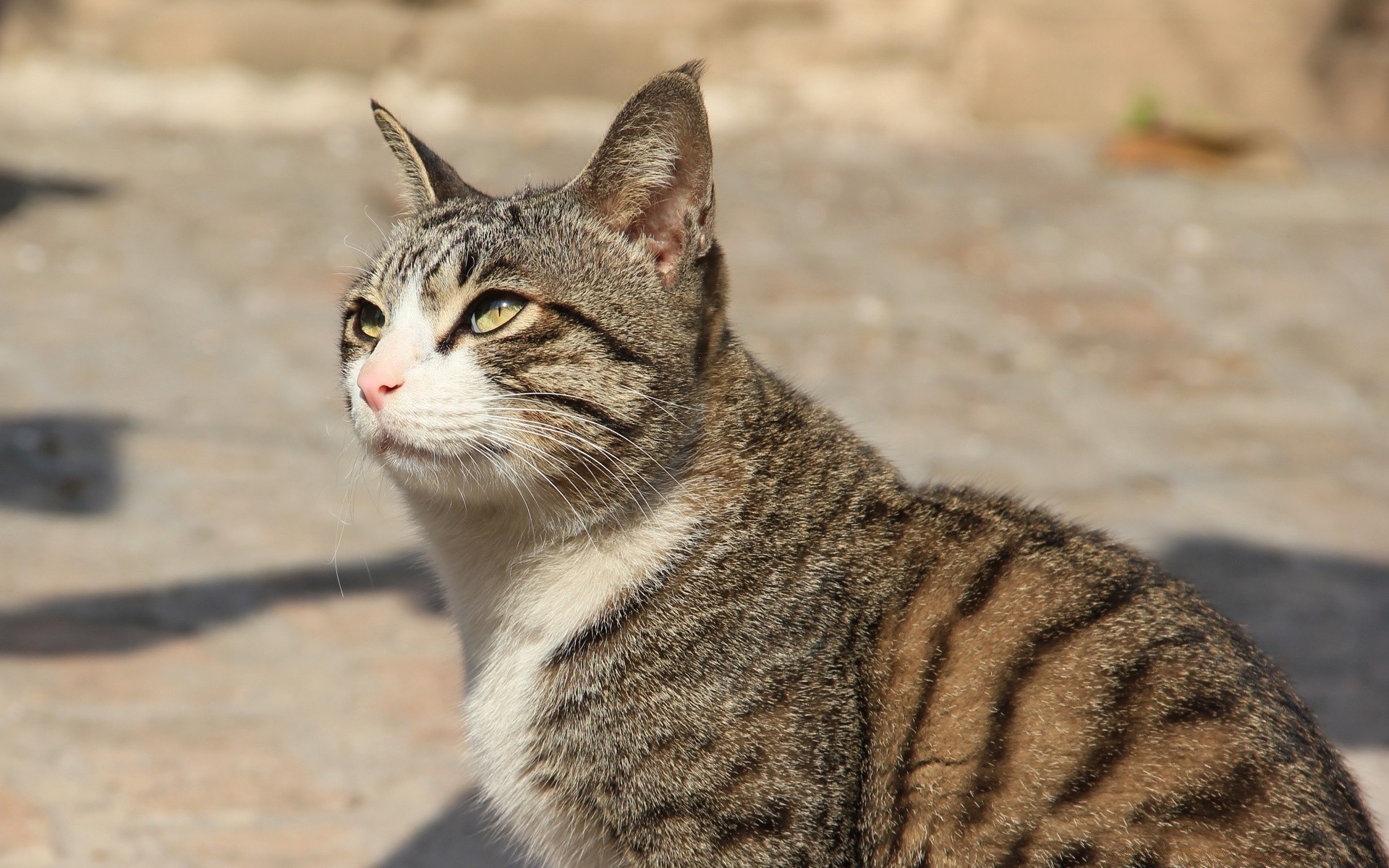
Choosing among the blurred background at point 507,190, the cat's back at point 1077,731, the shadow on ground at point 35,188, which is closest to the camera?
the cat's back at point 1077,731

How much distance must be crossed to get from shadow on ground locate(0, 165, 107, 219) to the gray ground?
0.02m

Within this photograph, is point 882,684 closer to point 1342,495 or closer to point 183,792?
point 183,792

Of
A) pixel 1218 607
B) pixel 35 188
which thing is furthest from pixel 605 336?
pixel 35 188

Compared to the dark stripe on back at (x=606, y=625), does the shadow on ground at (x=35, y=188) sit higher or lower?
lower

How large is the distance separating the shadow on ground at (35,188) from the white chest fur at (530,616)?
558cm

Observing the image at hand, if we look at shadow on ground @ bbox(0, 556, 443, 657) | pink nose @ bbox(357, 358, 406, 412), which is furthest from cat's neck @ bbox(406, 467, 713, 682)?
shadow on ground @ bbox(0, 556, 443, 657)

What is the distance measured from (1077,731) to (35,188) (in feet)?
22.5

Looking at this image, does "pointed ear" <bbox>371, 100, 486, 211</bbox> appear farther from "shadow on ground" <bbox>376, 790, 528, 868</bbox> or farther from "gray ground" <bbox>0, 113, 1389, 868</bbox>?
"shadow on ground" <bbox>376, 790, 528, 868</bbox>

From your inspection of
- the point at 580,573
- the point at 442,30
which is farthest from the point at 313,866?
the point at 442,30

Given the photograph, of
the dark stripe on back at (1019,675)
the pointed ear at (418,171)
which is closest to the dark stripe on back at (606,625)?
the dark stripe on back at (1019,675)

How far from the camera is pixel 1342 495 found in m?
5.69

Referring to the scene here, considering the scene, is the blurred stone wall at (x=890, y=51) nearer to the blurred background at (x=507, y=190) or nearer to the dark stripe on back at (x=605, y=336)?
the blurred background at (x=507, y=190)

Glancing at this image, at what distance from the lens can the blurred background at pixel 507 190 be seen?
13.2ft

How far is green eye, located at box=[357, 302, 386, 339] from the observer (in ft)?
9.93
